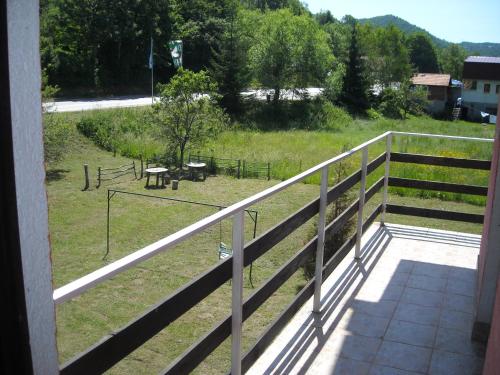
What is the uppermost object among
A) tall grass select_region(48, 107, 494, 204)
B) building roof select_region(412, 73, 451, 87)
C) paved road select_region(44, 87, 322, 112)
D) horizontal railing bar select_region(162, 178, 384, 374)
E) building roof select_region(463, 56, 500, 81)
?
building roof select_region(412, 73, 451, 87)

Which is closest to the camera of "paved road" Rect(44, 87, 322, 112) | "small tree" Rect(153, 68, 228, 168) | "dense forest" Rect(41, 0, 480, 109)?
"small tree" Rect(153, 68, 228, 168)

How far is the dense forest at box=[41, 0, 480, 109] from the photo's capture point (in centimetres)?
3328

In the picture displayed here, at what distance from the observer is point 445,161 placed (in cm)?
544

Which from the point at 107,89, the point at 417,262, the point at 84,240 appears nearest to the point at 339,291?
the point at 417,262

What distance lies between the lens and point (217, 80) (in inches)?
1286

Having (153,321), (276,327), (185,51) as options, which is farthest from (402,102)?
(153,321)

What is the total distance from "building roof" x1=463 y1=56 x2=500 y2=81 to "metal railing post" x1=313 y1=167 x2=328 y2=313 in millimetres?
1954

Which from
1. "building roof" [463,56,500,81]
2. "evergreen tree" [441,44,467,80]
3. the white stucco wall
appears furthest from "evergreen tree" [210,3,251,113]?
"evergreen tree" [441,44,467,80]

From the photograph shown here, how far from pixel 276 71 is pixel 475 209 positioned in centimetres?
2431

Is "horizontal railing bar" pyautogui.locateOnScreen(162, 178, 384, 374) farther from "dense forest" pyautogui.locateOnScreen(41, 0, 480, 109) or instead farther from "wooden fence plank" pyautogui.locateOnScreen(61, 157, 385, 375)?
"dense forest" pyautogui.locateOnScreen(41, 0, 480, 109)

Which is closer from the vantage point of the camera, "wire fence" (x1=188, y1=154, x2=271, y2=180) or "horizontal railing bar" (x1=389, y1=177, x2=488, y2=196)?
"horizontal railing bar" (x1=389, y1=177, x2=488, y2=196)

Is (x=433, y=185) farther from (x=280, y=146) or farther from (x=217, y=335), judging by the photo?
(x=280, y=146)

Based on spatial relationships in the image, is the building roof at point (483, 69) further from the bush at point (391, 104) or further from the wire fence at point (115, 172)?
the bush at point (391, 104)

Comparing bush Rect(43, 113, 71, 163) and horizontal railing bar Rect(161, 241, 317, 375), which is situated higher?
horizontal railing bar Rect(161, 241, 317, 375)
